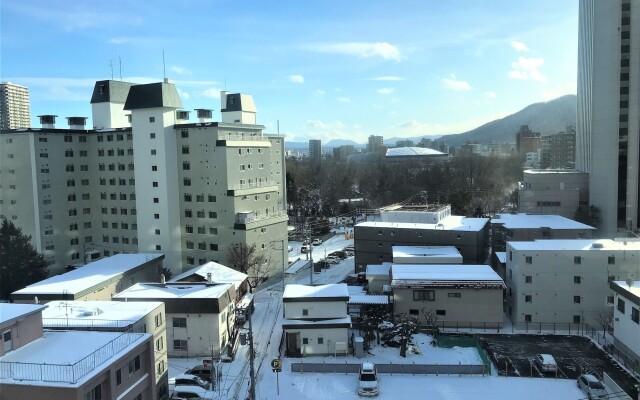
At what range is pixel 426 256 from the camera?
18.4 m

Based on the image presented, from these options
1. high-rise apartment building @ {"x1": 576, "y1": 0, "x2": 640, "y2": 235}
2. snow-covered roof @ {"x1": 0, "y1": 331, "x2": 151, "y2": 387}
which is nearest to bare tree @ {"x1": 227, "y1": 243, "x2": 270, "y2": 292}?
snow-covered roof @ {"x1": 0, "y1": 331, "x2": 151, "y2": 387}

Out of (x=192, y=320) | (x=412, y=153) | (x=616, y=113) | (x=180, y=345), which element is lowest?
(x=180, y=345)

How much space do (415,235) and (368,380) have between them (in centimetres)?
1036

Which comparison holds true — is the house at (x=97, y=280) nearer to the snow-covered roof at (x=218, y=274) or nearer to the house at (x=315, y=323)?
the snow-covered roof at (x=218, y=274)

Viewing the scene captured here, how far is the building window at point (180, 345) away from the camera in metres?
13.7

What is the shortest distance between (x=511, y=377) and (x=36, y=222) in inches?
844

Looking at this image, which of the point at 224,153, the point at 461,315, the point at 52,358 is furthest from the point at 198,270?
the point at 52,358

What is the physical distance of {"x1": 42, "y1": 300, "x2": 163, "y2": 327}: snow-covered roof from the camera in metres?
9.95

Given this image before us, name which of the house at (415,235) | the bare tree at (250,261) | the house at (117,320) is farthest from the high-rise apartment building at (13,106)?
the house at (415,235)

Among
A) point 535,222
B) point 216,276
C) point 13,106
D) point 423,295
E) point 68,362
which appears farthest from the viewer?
point 13,106

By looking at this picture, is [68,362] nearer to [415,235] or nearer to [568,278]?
[568,278]

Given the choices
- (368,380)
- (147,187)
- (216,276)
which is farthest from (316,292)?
(147,187)

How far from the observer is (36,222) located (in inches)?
912

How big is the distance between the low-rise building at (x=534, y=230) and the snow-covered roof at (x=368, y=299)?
24.3ft
